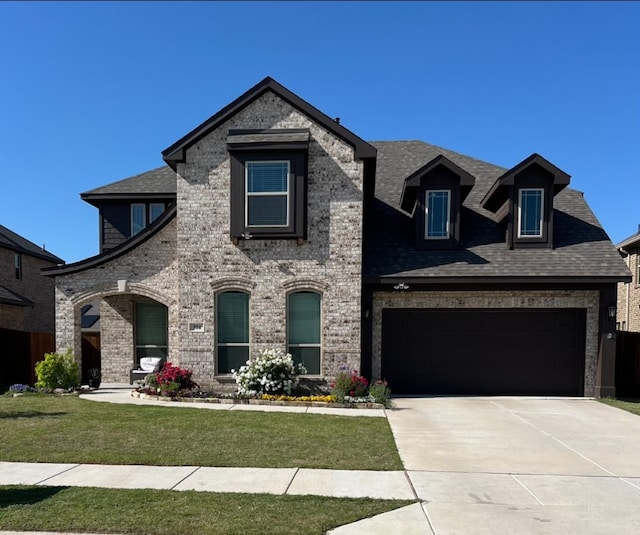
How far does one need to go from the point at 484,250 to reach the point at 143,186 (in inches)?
480

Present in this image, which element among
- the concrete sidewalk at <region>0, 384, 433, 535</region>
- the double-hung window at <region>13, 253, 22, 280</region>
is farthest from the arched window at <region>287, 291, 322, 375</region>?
the double-hung window at <region>13, 253, 22, 280</region>

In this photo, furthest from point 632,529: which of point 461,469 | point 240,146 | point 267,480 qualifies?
point 240,146

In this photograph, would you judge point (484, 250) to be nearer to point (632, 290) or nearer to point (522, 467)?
point (522, 467)

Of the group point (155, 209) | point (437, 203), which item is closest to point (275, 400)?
point (437, 203)

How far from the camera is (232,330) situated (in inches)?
474

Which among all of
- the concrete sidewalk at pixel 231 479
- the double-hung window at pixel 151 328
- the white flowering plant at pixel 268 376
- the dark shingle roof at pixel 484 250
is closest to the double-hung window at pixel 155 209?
the double-hung window at pixel 151 328

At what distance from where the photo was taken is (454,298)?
1227cm

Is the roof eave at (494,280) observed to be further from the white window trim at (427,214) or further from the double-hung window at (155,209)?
the double-hung window at (155,209)

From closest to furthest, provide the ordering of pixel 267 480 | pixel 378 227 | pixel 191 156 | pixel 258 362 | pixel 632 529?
pixel 632 529 < pixel 267 480 < pixel 258 362 < pixel 191 156 < pixel 378 227

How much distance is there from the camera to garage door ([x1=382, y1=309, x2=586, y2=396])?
12305 millimetres

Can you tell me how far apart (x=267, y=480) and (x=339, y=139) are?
8.94m

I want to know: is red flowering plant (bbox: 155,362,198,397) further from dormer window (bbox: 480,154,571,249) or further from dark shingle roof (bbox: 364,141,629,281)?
dormer window (bbox: 480,154,571,249)

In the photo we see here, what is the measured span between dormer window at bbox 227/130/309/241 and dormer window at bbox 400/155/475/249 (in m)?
3.51

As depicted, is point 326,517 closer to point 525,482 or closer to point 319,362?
point 525,482
